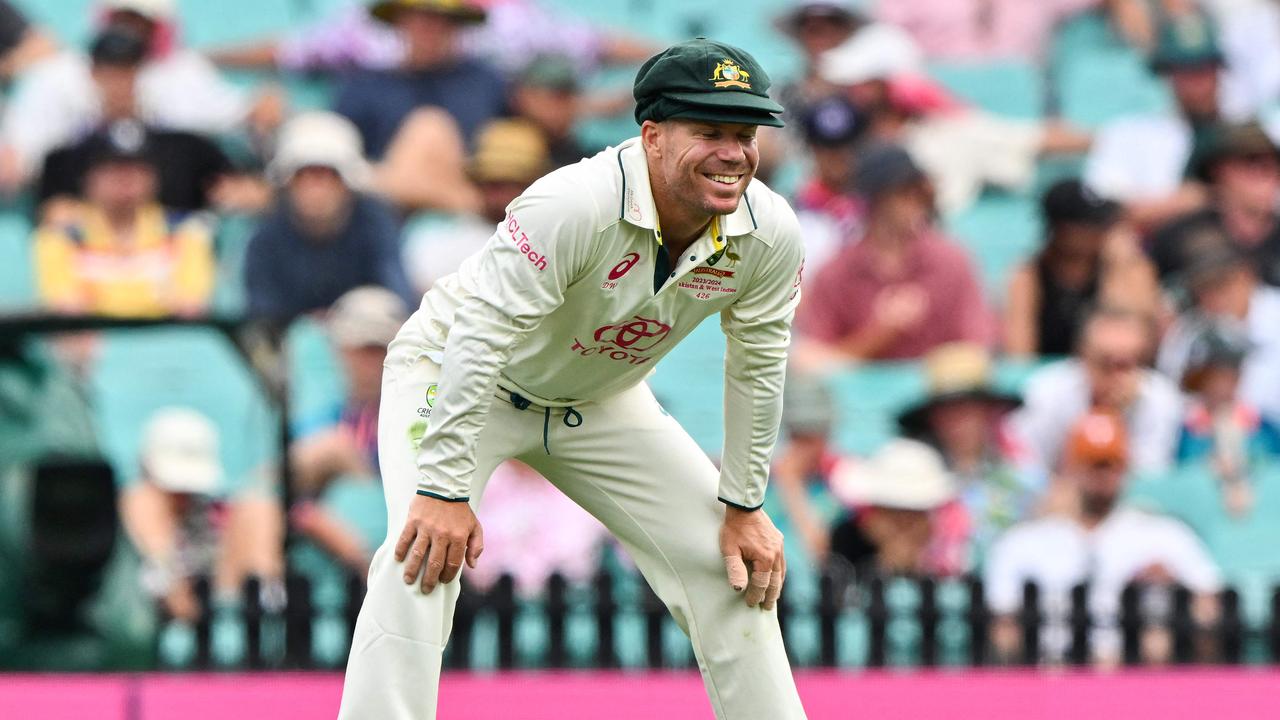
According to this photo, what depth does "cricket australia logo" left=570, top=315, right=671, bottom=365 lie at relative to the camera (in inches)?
147

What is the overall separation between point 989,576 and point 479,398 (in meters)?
4.17

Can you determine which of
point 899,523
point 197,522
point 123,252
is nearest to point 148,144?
point 123,252

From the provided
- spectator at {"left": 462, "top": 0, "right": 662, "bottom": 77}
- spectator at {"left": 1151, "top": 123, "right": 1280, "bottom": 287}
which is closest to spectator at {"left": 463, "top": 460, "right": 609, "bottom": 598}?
spectator at {"left": 462, "top": 0, "right": 662, "bottom": 77}

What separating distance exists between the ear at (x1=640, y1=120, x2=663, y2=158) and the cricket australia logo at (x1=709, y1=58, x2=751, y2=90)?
168 mm

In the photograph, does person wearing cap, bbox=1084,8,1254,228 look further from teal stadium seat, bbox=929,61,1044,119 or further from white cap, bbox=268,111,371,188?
white cap, bbox=268,111,371,188

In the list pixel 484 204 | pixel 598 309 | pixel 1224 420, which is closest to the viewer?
pixel 598 309

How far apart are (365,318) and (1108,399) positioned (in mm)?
3078

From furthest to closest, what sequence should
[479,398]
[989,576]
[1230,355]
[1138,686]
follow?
1. [1230,355]
2. [989,576]
3. [1138,686]
4. [479,398]

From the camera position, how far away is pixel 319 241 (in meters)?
8.03

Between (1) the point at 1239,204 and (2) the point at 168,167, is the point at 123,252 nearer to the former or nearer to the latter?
(2) the point at 168,167

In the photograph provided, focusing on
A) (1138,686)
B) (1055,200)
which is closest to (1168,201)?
(1055,200)

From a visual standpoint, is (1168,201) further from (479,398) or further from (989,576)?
(479,398)

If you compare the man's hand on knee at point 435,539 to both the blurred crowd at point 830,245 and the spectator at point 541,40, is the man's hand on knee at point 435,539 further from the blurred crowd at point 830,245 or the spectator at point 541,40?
the spectator at point 541,40

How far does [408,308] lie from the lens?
26.1 ft
